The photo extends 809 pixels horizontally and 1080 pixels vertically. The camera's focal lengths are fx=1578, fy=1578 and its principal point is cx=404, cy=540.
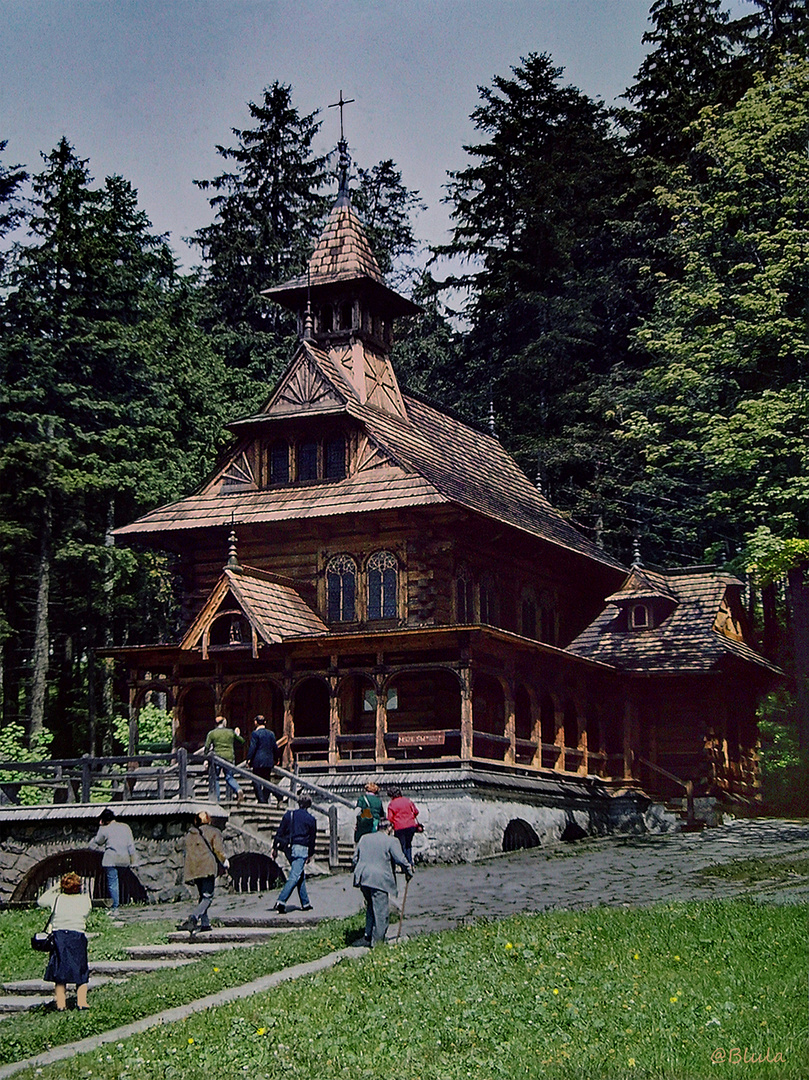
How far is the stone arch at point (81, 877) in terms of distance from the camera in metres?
30.3

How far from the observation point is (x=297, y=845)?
2392cm

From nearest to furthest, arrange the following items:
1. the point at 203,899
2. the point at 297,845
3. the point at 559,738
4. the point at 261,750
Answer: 1. the point at 203,899
2. the point at 297,845
3. the point at 261,750
4. the point at 559,738

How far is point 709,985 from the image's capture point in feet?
52.2

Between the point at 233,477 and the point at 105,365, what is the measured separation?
14729mm

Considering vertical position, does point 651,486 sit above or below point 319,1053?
above

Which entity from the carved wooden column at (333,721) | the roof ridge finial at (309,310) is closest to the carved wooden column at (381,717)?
the carved wooden column at (333,721)

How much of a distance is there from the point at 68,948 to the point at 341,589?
2094cm

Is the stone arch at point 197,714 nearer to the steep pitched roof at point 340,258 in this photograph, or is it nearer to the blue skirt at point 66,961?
the steep pitched roof at point 340,258

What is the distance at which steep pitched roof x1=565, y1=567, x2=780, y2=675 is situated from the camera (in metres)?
40.5

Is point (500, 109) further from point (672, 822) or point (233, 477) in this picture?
point (672, 822)

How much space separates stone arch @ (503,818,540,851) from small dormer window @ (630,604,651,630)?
9.43m

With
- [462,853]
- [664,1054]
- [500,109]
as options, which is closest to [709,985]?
[664,1054]

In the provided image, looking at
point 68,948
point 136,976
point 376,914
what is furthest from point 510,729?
point 68,948

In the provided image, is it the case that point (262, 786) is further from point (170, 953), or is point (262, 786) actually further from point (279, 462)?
point (279, 462)
